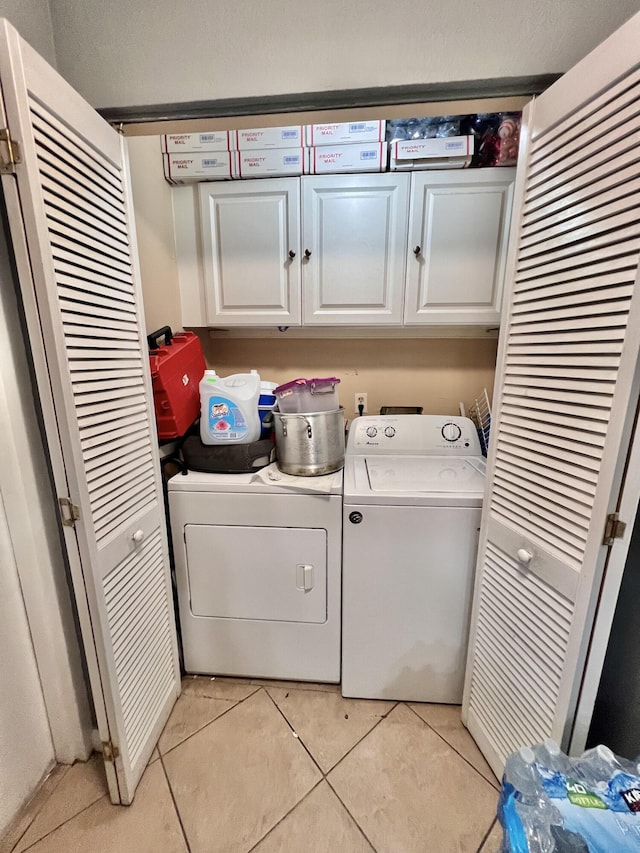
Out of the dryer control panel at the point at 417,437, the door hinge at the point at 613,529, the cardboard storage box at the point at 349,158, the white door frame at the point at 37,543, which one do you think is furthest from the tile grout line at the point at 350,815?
the cardboard storage box at the point at 349,158

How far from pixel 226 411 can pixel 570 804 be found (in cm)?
145

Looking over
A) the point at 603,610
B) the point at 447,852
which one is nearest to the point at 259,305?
the point at 603,610

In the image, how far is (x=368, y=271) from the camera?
5.51ft

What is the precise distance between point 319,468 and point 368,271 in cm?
95

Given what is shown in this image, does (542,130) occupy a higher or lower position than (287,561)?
higher

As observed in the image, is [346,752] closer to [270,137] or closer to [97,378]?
[97,378]

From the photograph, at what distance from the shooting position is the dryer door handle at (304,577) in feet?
4.73

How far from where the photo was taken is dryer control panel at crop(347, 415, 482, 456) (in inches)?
69.4

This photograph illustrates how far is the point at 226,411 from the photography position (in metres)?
1.46

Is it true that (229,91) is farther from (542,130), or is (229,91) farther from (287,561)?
(287,561)

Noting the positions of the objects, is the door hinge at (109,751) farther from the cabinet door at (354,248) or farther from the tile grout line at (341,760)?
the cabinet door at (354,248)

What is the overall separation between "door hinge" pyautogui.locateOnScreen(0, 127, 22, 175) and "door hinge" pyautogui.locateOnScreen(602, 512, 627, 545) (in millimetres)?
1539

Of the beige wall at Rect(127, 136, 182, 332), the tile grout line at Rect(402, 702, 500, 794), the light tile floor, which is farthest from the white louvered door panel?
the tile grout line at Rect(402, 702, 500, 794)

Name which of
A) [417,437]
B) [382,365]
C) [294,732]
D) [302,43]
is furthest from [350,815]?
[302,43]
